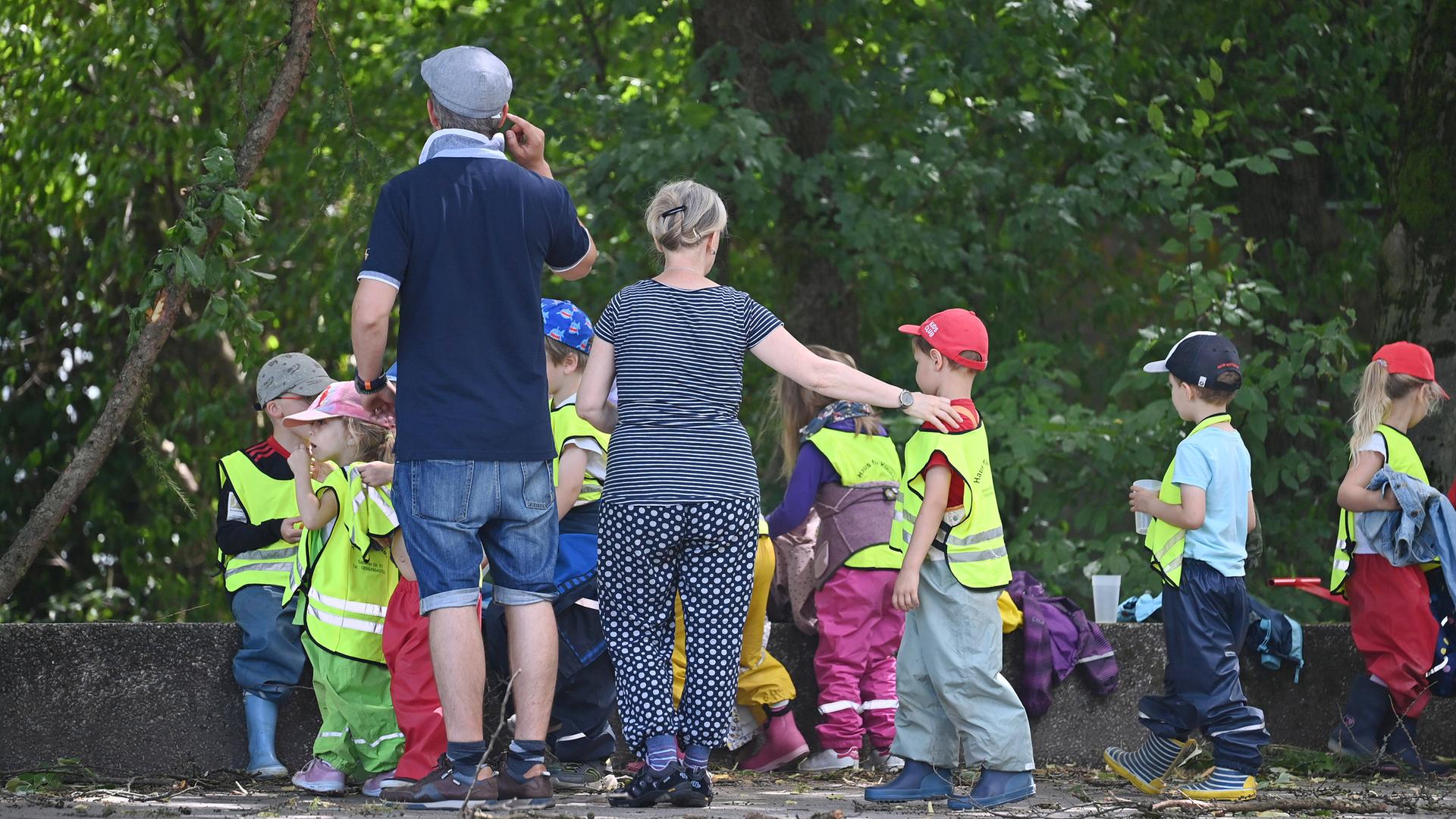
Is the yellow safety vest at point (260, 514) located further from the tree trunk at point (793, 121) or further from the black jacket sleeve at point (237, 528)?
the tree trunk at point (793, 121)

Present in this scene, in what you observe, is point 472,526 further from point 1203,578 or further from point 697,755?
point 1203,578

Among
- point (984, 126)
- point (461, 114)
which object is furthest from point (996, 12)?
point (461, 114)

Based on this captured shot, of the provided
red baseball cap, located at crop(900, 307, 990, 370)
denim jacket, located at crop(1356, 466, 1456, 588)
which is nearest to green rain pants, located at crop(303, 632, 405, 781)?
red baseball cap, located at crop(900, 307, 990, 370)

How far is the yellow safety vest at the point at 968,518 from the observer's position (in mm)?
4559

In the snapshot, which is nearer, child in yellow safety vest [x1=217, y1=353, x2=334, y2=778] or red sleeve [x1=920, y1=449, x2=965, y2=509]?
red sleeve [x1=920, y1=449, x2=965, y2=509]

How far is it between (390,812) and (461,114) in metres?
→ 1.99

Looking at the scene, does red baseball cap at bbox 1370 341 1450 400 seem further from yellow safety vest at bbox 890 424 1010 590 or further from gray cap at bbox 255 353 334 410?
gray cap at bbox 255 353 334 410

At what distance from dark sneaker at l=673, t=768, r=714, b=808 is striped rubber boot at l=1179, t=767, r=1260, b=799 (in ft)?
5.47

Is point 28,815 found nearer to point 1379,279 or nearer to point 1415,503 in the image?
point 1415,503

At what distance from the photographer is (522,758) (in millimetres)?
4219

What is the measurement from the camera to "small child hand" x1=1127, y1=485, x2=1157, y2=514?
518 cm

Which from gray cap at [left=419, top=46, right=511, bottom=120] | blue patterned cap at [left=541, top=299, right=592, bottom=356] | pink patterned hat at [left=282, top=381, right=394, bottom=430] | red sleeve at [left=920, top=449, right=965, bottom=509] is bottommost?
red sleeve at [left=920, top=449, right=965, bottom=509]

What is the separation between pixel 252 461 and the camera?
5293 mm

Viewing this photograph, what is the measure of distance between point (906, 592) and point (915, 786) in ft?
2.14
